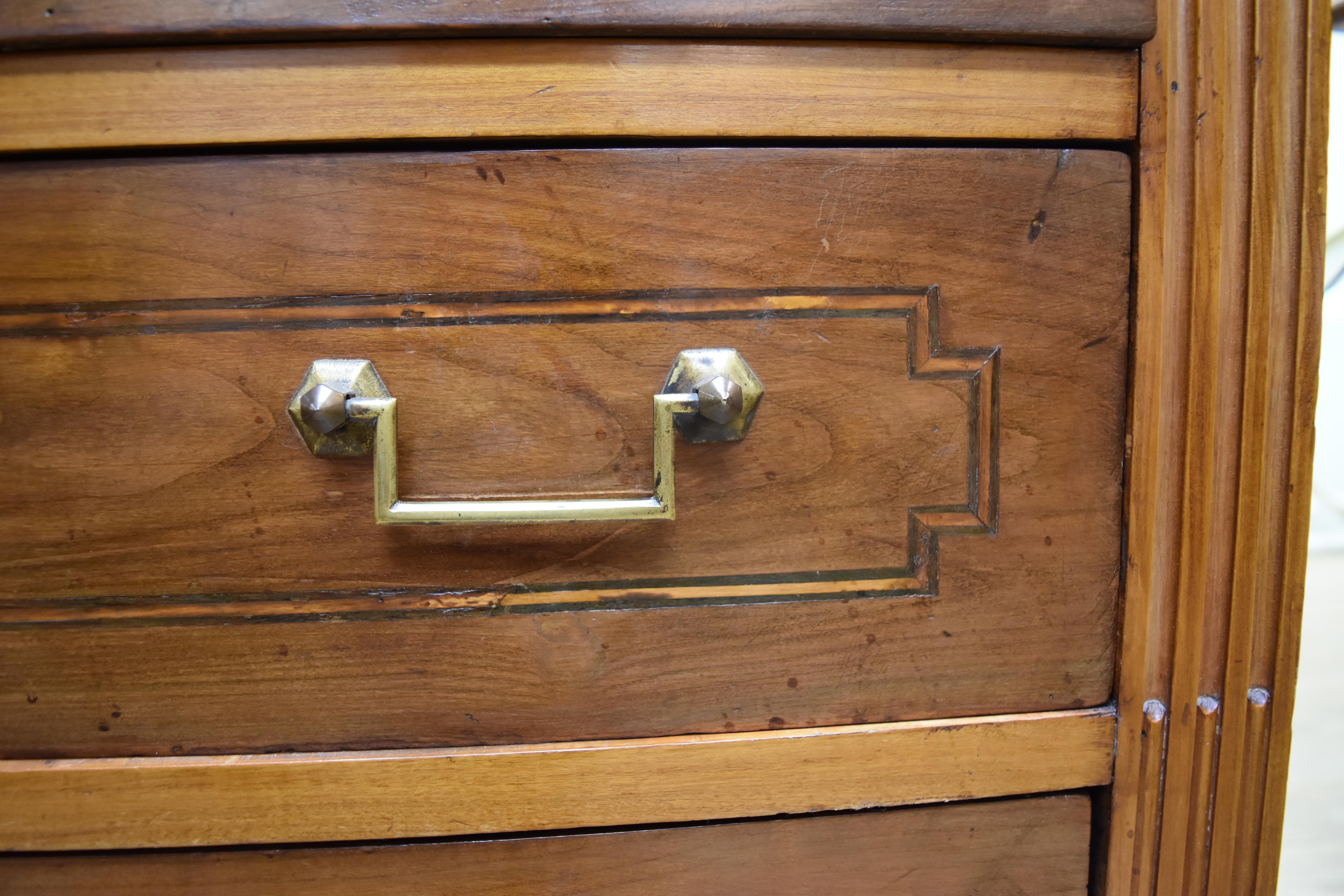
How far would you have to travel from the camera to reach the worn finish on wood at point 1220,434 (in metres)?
0.28

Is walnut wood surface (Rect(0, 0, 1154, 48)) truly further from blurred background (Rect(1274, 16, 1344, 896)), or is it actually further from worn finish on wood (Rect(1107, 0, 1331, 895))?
blurred background (Rect(1274, 16, 1344, 896))

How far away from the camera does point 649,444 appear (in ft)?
A: 0.91

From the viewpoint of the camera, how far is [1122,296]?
286mm

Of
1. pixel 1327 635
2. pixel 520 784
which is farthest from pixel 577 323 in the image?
pixel 1327 635

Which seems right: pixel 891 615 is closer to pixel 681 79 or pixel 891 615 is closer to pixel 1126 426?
pixel 1126 426

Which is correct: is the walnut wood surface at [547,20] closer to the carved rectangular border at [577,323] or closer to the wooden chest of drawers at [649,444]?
the wooden chest of drawers at [649,444]

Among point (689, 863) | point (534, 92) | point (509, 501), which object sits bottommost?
point (689, 863)

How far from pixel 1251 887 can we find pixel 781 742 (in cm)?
23

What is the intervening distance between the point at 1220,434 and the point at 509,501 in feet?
1.03

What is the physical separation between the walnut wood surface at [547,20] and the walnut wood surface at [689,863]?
1.13 ft

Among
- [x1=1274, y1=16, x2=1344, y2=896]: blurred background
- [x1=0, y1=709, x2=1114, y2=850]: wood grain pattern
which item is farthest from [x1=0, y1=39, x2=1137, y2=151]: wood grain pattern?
[x1=1274, y1=16, x2=1344, y2=896]: blurred background

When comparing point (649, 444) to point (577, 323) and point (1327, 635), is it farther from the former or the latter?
point (1327, 635)

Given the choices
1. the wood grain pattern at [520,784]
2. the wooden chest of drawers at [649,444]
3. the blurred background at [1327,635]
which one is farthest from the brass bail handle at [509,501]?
the blurred background at [1327,635]

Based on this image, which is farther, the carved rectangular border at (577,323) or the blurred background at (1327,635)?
the blurred background at (1327,635)
